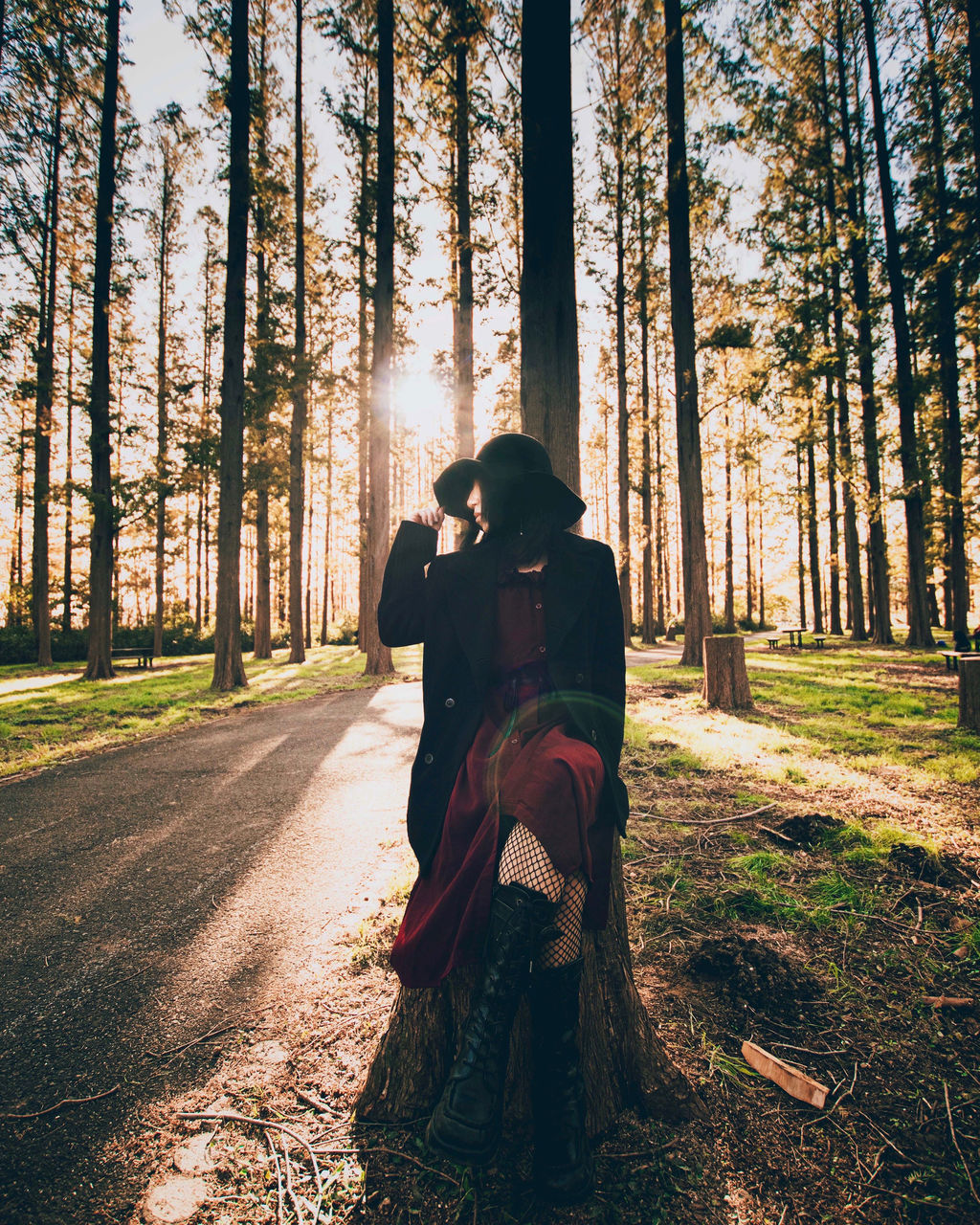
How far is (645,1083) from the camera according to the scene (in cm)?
170

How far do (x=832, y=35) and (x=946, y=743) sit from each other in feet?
65.8

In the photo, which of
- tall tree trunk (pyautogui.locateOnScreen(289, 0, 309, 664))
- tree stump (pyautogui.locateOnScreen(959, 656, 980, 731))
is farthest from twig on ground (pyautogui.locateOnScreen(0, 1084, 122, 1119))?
tall tree trunk (pyautogui.locateOnScreen(289, 0, 309, 664))

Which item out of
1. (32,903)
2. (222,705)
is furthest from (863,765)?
(222,705)

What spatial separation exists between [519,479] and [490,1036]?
1832 millimetres

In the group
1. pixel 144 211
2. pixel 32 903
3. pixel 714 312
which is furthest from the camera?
pixel 144 211

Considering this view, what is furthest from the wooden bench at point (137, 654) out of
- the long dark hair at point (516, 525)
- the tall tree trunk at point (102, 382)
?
the long dark hair at point (516, 525)

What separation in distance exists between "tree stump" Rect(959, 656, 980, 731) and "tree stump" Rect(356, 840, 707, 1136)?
5.83 m

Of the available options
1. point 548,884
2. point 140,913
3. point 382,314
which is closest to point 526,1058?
point 548,884

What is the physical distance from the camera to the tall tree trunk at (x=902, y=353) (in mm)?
13602

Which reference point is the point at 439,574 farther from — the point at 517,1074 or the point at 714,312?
the point at 714,312

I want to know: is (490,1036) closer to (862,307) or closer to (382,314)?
(382,314)

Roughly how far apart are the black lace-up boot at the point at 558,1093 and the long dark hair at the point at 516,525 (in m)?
1.40

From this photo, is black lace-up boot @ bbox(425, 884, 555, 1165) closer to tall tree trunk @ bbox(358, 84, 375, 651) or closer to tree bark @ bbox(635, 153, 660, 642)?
tall tree trunk @ bbox(358, 84, 375, 651)

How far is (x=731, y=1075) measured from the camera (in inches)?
66.7
